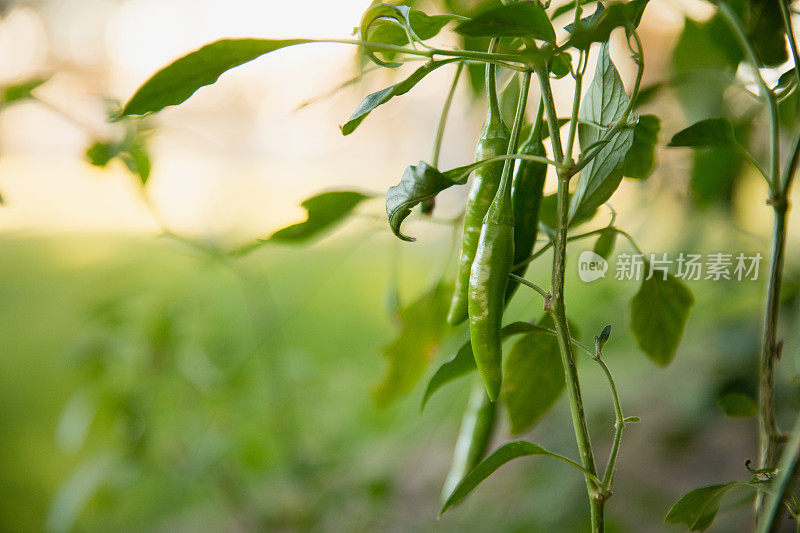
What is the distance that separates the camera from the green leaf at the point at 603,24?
0.22 m

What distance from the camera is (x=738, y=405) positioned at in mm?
365

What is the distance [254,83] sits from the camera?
1054mm

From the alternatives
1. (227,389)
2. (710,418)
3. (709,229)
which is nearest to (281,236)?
(227,389)

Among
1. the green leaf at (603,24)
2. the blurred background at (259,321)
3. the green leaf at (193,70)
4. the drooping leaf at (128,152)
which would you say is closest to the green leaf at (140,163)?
the drooping leaf at (128,152)

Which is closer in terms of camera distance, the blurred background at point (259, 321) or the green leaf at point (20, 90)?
the green leaf at point (20, 90)

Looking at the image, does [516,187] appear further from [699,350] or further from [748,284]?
[699,350]

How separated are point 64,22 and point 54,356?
2.02 ft

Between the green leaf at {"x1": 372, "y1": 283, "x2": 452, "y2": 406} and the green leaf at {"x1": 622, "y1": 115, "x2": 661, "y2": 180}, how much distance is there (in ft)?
0.48

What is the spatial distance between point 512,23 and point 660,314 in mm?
214

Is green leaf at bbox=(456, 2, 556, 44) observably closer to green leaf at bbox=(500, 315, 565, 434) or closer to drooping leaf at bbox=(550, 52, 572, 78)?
drooping leaf at bbox=(550, 52, 572, 78)

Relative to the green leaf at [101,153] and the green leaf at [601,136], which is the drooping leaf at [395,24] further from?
the green leaf at [101,153]

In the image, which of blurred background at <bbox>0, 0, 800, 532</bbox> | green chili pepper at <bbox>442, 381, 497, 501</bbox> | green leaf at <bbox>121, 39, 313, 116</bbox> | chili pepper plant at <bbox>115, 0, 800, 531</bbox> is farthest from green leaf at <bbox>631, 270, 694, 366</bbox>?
blurred background at <bbox>0, 0, 800, 532</bbox>

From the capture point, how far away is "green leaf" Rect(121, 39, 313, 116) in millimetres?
248

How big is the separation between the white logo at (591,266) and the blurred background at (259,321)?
32cm
